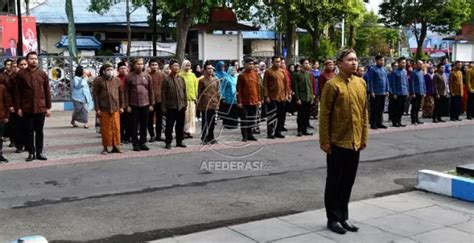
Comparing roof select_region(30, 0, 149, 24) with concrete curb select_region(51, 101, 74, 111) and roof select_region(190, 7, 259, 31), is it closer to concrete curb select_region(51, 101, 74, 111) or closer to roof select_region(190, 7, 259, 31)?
concrete curb select_region(51, 101, 74, 111)

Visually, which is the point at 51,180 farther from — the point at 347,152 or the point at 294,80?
the point at 294,80

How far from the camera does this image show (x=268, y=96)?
39.3ft

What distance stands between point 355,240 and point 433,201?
2.07 m

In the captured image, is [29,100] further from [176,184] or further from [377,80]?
[377,80]

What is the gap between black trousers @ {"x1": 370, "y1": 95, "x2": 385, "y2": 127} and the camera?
13.8 metres

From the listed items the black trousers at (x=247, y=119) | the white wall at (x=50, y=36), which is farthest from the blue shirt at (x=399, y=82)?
the white wall at (x=50, y=36)

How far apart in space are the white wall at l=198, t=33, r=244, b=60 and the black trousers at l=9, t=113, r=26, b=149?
666 centimetres

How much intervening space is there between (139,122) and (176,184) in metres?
3.20

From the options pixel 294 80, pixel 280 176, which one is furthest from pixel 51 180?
pixel 294 80

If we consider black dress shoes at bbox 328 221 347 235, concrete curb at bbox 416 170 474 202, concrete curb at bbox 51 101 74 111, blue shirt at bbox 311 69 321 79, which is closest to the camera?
black dress shoes at bbox 328 221 347 235

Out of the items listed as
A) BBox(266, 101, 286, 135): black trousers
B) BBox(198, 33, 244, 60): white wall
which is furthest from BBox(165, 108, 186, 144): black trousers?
BBox(198, 33, 244, 60): white wall

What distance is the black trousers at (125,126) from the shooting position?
11.2 meters

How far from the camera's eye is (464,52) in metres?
26.1

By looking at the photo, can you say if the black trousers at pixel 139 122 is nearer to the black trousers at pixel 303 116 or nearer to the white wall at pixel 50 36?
the black trousers at pixel 303 116
